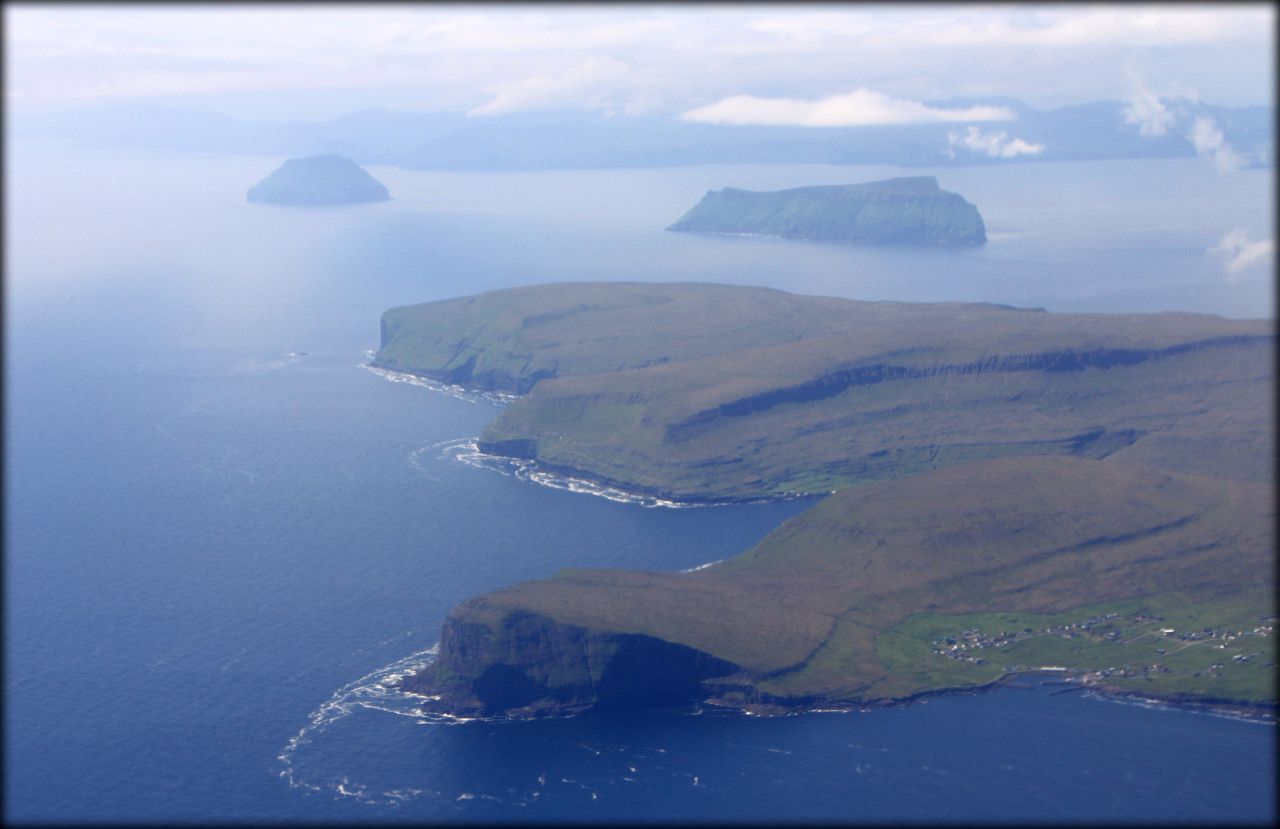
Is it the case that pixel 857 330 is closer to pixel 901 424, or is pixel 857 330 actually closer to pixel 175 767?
pixel 901 424

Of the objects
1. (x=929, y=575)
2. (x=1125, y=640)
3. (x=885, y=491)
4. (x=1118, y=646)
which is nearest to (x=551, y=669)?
(x=929, y=575)

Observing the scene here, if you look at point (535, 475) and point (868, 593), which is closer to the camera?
point (868, 593)

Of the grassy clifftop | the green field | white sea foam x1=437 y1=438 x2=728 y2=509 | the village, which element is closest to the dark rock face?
the green field

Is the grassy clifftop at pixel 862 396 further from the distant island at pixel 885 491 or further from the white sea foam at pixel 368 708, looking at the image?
the white sea foam at pixel 368 708

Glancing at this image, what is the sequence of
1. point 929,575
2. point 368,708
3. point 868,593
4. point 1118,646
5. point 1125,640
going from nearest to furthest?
1. point 368,708
2. point 1118,646
3. point 1125,640
4. point 868,593
5. point 929,575

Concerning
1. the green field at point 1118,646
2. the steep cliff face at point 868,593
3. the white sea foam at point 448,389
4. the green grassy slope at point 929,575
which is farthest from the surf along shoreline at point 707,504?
the green grassy slope at point 929,575

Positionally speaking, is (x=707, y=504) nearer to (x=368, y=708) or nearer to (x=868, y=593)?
(x=868, y=593)

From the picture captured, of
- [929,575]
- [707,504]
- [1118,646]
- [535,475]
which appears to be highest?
[535,475]
